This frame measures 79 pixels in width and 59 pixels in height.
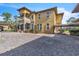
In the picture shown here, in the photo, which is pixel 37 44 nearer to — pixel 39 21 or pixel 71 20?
pixel 39 21

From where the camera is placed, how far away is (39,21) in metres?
3.50

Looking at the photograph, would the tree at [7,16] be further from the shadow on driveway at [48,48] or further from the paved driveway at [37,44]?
the shadow on driveway at [48,48]

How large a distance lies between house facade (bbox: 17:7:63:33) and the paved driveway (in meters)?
0.12

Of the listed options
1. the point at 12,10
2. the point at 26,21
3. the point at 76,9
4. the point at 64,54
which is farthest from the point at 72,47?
the point at 12,10

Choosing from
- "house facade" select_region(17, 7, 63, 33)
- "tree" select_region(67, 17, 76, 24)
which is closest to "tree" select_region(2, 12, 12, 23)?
"house facade" select_region(17, 7, 63, 33)

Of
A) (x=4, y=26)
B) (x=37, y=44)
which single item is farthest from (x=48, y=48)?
(x=4, y=26)

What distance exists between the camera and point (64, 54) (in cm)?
323

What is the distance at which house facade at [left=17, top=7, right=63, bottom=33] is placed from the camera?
136 inches

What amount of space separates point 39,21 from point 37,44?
1.48 feet

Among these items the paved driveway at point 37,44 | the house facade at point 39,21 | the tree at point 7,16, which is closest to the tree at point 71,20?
the house facade at point 39,21

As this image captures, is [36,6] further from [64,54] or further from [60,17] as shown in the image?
[64,54]

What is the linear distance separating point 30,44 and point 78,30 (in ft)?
3.09

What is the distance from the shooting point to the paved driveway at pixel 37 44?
326cm

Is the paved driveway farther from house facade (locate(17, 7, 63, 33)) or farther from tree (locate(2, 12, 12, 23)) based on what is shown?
tree (locate(2, 12, 12, 23))
